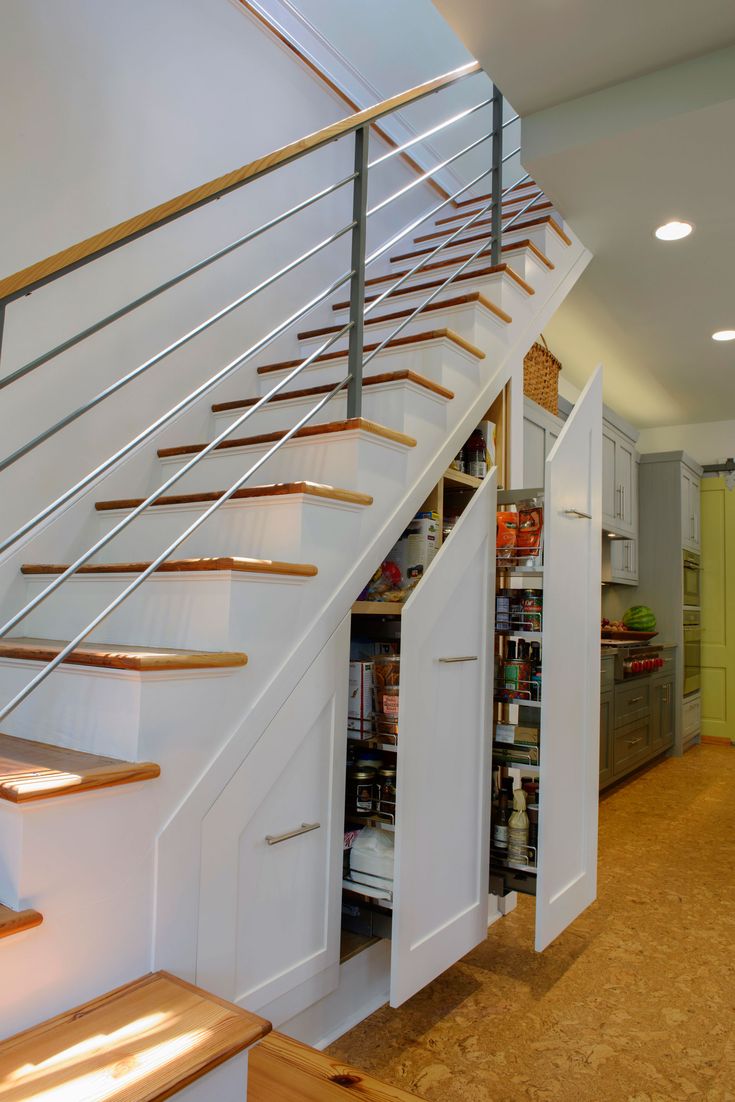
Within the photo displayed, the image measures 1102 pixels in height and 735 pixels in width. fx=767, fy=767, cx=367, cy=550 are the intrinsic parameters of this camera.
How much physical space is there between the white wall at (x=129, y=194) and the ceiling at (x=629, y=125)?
1.03 metres

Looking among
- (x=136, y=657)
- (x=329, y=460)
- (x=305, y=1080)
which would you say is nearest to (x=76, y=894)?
(x=136, y=657)

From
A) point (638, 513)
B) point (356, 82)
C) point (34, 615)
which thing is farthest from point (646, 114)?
point (638, 513)

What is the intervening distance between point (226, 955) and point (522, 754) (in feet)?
3.61

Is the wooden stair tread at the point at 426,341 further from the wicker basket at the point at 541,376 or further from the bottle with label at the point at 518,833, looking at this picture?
the bottle with label at the point at 518,833

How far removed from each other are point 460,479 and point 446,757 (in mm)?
880

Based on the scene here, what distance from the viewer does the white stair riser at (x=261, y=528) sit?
1.79 metres

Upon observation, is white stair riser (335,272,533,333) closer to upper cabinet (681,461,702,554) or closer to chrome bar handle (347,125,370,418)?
chrome bar handle (347,125,370,418)

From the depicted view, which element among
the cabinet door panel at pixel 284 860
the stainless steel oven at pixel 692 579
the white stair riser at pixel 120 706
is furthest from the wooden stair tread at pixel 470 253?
the stainless steel oven at pixel 692 579

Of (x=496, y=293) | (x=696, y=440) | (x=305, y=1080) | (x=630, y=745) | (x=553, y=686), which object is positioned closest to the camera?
(x=305, y=1080)

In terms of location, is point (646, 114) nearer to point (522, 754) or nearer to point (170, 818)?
point (522, 754)

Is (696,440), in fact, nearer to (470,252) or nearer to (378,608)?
(470,252)

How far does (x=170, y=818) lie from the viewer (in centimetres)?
141

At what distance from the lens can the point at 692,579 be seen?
636 cm

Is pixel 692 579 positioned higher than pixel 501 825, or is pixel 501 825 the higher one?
pixel 692 579
